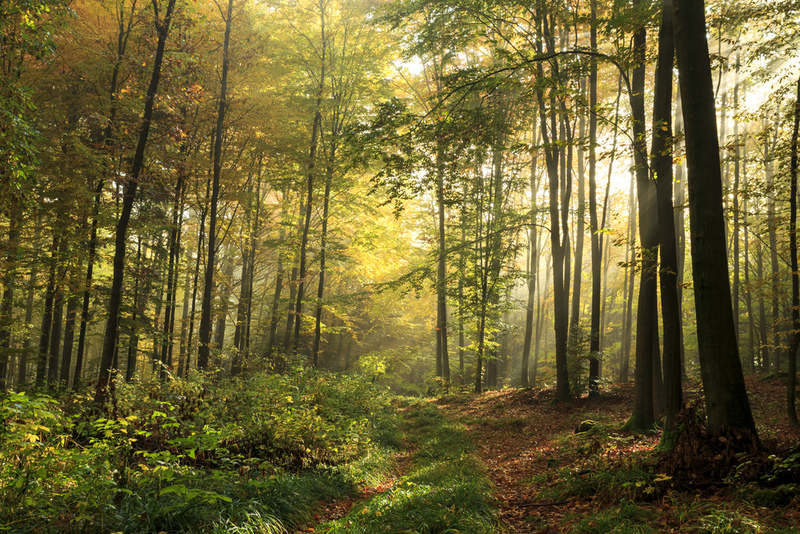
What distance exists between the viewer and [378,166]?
57.8 feet

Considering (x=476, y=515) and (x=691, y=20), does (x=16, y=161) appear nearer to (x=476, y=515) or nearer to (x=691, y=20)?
(x=476, y=515)

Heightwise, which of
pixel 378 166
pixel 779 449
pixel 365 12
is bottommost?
pixel 779 449

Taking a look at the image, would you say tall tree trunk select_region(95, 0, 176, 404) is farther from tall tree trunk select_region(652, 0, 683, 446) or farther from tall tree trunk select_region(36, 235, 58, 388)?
tall tree trunk select_region(652, 0, 683, 446)

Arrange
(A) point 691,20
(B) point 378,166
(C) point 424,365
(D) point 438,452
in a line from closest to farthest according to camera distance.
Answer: (A) point 691,20, (D) point 438,452, (B) point 378,166, (C) point 424,365

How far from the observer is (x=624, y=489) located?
457 centimetres

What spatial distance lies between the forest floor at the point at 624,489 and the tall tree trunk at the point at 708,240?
0.50 metres

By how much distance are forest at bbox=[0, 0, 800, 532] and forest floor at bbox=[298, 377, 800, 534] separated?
0.20 ft

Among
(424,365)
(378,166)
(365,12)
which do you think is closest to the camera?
(365,12)

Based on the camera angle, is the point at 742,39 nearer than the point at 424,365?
Yes

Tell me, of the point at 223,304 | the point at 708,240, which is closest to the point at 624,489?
the point at 708,240

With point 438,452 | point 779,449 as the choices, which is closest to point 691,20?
point 779,449

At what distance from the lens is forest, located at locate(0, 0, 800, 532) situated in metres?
4.39

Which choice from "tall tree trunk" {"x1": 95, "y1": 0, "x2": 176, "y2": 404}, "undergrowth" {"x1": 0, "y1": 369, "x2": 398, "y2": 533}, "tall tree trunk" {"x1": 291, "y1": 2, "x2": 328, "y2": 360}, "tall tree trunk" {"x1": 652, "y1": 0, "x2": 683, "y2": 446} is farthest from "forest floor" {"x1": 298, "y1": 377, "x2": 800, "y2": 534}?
"tall tree trunk" {"x1": 291, "y1": 2, "x2": 328, "y2": 360}

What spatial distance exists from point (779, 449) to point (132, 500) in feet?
20.3
